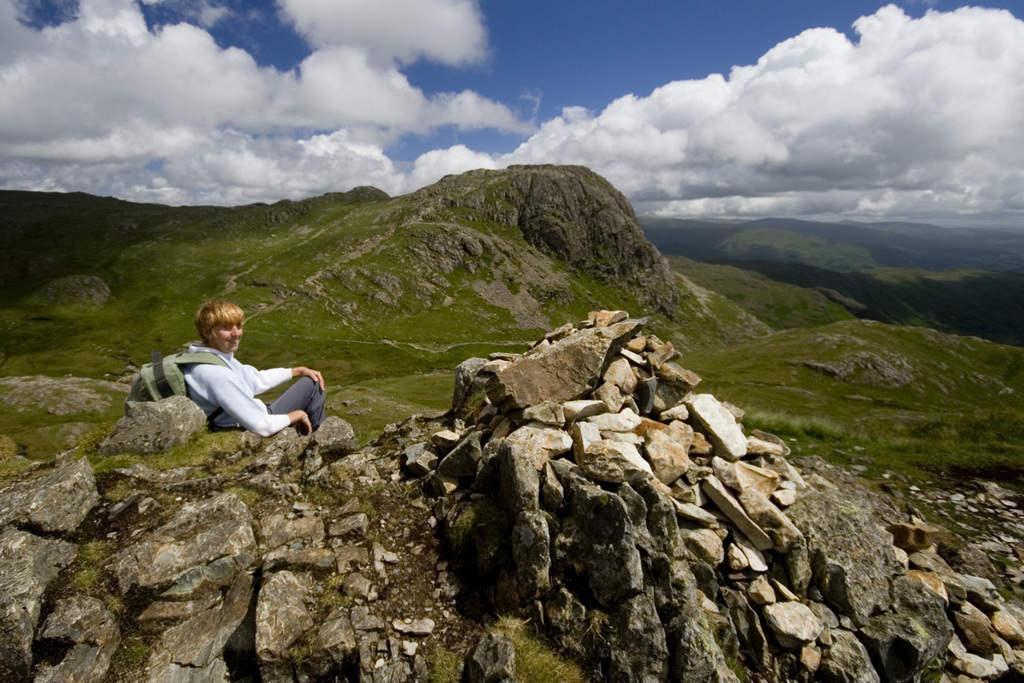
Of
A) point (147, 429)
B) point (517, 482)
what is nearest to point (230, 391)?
point (147, 429)

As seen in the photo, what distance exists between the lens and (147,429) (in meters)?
10.4

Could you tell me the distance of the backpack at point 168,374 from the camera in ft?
32.4

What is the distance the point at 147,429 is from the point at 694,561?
1238 centimetres

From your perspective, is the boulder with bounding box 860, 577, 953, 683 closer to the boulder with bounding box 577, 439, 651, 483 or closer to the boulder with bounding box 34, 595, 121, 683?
the boulder with bounding box 577, 439, 651, 483

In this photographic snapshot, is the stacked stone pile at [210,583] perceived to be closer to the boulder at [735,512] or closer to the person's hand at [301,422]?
the person's hand at [301,422]

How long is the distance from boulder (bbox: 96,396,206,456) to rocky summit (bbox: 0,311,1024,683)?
1.8 inches

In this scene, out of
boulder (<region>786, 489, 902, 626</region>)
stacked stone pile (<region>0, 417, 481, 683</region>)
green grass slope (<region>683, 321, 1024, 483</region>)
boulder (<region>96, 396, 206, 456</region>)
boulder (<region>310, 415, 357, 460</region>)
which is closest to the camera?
stacked stone pile (<region>0, 417, 481, 683</region>)

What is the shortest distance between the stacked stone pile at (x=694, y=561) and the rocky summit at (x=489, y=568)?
41 millimetres

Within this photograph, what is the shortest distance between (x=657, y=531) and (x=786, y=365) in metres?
142

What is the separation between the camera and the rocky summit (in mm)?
7141

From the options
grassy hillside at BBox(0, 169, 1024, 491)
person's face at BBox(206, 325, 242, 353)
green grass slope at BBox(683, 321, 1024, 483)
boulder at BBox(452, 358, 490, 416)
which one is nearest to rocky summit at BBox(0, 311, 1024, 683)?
person's face at BBox(206, 325, 242, 353)

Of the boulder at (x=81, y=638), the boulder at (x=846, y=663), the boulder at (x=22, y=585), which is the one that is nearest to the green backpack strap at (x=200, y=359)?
the boulder at (x=22, y=585)

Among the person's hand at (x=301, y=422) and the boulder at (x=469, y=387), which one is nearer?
the person's hand at (x=301, y=422)

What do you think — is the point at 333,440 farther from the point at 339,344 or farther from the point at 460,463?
the point at 339,344
